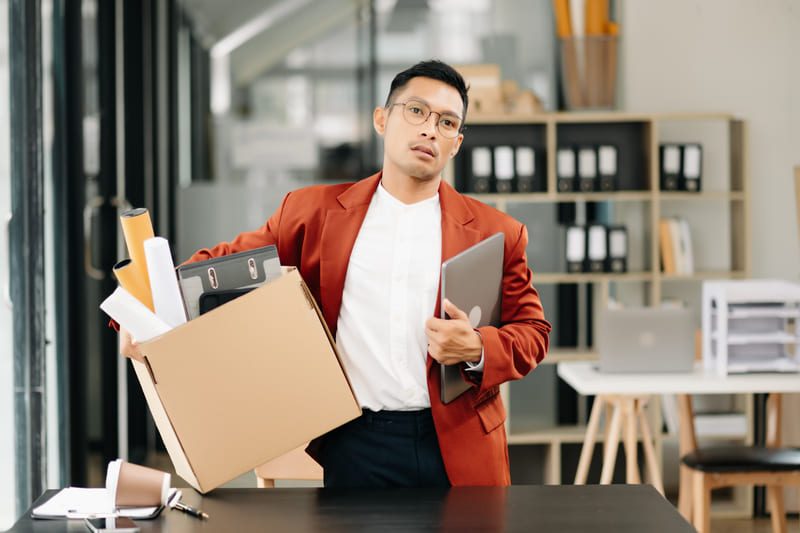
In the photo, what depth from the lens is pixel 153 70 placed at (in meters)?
4.77

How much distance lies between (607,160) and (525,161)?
400mm

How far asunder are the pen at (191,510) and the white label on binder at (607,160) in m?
3.07

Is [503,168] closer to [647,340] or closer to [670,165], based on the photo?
[670,165]

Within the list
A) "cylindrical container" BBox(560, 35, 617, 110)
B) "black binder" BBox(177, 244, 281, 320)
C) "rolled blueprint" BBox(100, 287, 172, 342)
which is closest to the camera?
"rolled blueprint" BBox(100, 287, 172, 342)

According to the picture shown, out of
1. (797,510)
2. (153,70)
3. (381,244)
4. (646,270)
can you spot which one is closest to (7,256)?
(381,244)

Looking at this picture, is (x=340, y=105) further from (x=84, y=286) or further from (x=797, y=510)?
(x=797, y=510)

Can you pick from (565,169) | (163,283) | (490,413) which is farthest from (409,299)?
(565,169)

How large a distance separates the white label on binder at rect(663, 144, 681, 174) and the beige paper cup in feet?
10.7

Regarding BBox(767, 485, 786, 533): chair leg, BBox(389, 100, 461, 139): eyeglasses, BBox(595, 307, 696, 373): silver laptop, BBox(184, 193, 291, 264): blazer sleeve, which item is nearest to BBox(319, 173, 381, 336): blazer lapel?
BBox(184, 193, 291, 264): blazer sleeve

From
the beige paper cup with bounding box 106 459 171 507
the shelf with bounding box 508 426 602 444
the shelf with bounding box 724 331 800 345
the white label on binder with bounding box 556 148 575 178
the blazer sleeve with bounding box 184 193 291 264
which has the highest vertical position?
the white label on binder with bounding box 556 148 575 178

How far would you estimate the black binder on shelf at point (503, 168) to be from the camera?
4066 mm

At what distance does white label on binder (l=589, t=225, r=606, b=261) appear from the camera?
4055 millimetres

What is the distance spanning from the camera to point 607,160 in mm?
A: 4082

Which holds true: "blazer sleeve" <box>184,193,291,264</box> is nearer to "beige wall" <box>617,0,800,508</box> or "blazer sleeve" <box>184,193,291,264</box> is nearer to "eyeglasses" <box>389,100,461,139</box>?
"eyeglasses" <box>389,100,461,139</box>
